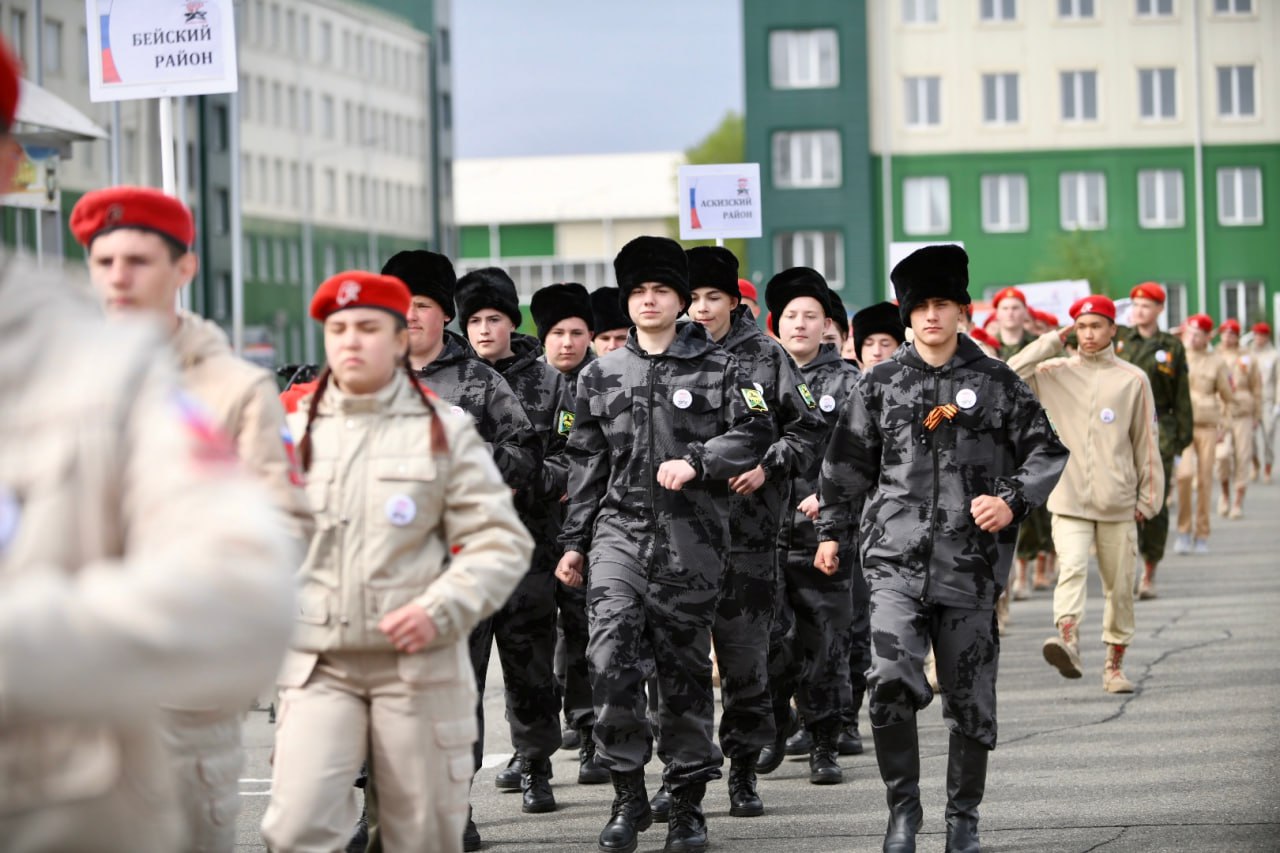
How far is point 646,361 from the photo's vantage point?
27.2 feet

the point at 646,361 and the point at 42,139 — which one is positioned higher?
the point at 42,139

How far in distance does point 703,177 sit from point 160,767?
461 inches

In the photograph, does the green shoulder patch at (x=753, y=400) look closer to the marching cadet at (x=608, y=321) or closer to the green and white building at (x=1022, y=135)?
the marching cadet at (x=608, y=321)

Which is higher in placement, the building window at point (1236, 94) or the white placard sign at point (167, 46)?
the building window at point (1236, 94)

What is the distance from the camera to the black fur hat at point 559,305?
1099cm

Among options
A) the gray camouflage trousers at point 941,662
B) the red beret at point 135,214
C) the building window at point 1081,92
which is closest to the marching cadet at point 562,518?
the gray camouflage trousers at point 941,662

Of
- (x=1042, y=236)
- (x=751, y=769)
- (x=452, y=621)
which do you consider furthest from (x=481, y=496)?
(x=1042, y=236)

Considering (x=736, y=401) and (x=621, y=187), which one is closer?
(x=736, y=401)

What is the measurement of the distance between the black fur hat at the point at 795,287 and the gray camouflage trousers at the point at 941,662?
3.55 metres

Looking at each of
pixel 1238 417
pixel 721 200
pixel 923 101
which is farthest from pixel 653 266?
pixel 923 101

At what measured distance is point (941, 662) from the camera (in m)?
7.79

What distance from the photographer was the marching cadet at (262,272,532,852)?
5305 mm

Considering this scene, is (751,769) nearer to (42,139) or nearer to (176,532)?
(176,532)

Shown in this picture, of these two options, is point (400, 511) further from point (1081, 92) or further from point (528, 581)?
point (1081, 92)
